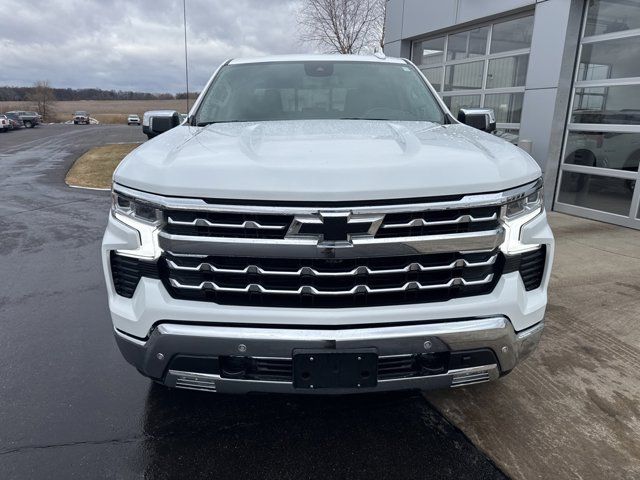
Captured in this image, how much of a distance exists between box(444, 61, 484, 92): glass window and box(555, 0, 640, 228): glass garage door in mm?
2367

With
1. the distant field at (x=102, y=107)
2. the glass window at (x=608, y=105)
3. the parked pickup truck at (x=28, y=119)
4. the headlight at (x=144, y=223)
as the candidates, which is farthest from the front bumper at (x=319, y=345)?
the distant field at (x=102, y=107)

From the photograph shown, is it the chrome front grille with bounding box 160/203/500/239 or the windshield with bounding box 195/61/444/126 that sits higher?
the windshield with bounding box 195/61/444/126

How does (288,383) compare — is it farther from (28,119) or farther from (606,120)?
(28,119)

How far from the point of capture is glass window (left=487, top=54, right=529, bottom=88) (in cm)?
852

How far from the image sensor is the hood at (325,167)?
1890mm

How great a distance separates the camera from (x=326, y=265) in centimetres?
197

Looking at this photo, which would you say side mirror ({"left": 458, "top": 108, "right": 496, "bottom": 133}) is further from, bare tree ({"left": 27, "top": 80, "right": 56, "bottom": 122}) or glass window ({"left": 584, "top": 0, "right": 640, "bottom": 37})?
bare tree ({"left": 27, "top": 80, "right": 56, "bottom": 122})

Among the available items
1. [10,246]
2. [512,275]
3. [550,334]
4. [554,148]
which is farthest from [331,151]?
[554,148]

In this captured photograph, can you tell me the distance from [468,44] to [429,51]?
1678 millimetres

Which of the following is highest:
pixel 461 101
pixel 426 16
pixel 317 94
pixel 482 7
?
pixel 426 16

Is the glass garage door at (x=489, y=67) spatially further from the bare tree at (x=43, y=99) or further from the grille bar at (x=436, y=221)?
the bare tree at (x=43, y=99)

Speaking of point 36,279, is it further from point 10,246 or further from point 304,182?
point 304,182

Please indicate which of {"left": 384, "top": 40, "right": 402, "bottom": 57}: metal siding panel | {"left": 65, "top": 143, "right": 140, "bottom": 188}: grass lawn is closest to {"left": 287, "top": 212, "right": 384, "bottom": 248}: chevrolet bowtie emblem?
{"left": 65, "top": 143, "right": 140, "bottom": 188}: grass lawn

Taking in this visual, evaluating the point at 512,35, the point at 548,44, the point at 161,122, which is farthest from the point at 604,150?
the point at 161,122
